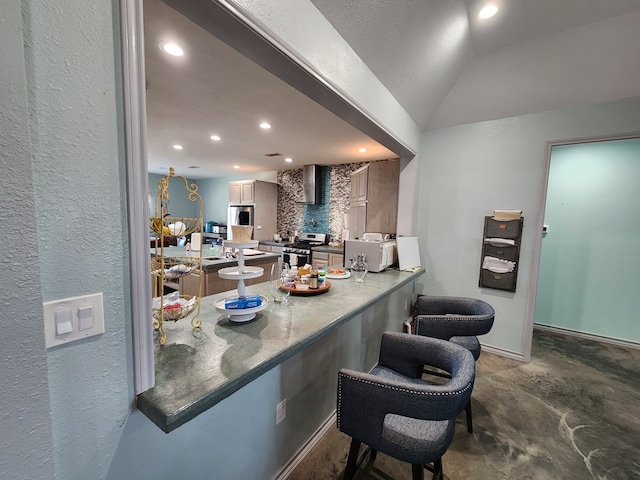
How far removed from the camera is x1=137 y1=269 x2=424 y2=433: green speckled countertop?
0.78m

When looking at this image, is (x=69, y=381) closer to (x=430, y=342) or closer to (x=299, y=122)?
(x=430, y=342)

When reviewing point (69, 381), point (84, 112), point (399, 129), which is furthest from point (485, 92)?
point (69, 381)

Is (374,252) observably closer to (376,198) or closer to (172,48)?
(376,198)

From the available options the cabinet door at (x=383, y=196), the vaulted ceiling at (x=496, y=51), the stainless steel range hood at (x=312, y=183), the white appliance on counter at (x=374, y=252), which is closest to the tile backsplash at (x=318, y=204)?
the stainless steel range hood at (x=312, y=183)

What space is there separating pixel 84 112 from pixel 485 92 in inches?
129

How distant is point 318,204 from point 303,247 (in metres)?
1.09

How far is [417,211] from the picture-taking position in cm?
327

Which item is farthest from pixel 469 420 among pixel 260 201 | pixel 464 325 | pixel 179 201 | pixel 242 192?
pixel 179 201

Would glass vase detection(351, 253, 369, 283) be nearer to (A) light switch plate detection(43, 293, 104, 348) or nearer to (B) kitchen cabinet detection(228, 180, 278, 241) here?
(A) light switch plate detection(43, 293, 104, 348)

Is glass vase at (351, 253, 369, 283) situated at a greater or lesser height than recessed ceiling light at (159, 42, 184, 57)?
lesser

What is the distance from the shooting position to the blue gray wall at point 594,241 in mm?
3078

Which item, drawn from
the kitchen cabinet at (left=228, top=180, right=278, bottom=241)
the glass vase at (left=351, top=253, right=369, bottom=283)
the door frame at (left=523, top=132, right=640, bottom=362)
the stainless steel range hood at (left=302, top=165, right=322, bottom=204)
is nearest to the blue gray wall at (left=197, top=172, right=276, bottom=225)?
the kitchen cabinet at (left=228, top=180, right=278, bottom=241)

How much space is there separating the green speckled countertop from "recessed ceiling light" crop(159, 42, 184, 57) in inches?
64.4

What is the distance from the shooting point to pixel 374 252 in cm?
256
